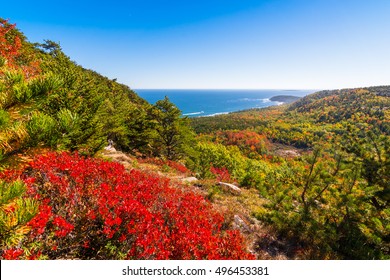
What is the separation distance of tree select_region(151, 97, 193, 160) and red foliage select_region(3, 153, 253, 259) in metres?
13.6

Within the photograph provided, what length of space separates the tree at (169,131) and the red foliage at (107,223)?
13612 millimetres

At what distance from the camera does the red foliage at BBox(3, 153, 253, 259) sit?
404 cm

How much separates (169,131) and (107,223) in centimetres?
1684

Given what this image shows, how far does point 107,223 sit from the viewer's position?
421 centimetres

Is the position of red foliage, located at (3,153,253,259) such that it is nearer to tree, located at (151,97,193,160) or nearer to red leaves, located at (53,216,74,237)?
red leaves, located at (53,216,74,237)

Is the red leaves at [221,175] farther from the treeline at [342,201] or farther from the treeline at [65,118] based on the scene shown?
the treeline at [342,201]

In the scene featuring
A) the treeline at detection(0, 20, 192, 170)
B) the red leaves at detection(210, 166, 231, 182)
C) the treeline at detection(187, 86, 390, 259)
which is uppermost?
the treeline at detection(0, 20, 192, 170)

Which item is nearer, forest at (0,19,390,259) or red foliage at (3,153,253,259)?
forest at (0,19,390,259)

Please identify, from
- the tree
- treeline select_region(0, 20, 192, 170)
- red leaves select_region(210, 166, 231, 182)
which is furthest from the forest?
the tree

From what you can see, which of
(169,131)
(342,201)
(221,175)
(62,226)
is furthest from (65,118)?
(169,131)

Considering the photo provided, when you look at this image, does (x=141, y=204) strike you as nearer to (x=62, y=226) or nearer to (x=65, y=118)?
(x=62, y=226)

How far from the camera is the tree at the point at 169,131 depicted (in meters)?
20.2

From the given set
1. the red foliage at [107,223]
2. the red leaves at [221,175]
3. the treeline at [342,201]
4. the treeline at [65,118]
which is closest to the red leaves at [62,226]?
the red foliage at [107,223]
